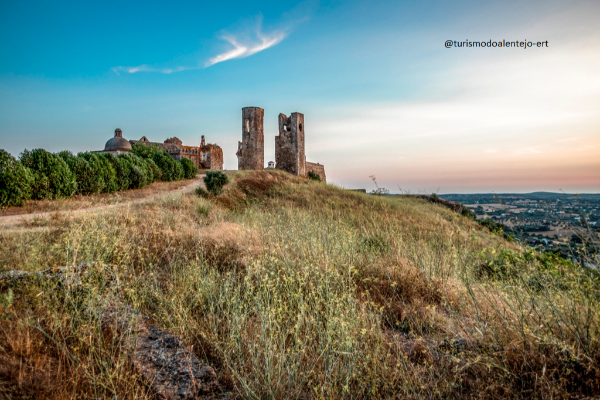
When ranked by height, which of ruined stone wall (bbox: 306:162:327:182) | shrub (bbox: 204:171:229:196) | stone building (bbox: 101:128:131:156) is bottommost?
shrub (bbox: 204:171:229:196)

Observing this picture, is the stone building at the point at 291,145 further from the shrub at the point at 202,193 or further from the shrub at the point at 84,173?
the shrub at the point at 84,173

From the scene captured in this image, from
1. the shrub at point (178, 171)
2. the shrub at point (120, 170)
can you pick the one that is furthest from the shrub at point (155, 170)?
the shrub at point (120, 170)

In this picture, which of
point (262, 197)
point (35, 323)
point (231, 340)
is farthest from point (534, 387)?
point (262, 197)

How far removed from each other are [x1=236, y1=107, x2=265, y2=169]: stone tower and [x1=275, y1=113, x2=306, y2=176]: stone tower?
1.26 meters

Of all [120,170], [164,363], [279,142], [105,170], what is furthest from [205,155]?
[164,363]

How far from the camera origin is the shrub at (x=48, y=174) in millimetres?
10117

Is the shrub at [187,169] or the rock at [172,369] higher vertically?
the shrub at [187,169]

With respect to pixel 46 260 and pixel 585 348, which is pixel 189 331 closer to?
pixel 46 260

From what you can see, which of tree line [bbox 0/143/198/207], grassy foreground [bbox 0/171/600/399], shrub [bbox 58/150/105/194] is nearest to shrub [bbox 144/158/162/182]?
tree line [bbox 0/143/198/207]

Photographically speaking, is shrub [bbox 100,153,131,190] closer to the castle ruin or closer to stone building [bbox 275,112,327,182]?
the castle ruin

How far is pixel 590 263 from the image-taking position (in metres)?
3.29

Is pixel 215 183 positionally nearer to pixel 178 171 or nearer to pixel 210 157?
pixel 178 171

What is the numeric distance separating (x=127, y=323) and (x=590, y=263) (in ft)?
14.7

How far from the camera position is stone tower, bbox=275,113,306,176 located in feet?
75.7
